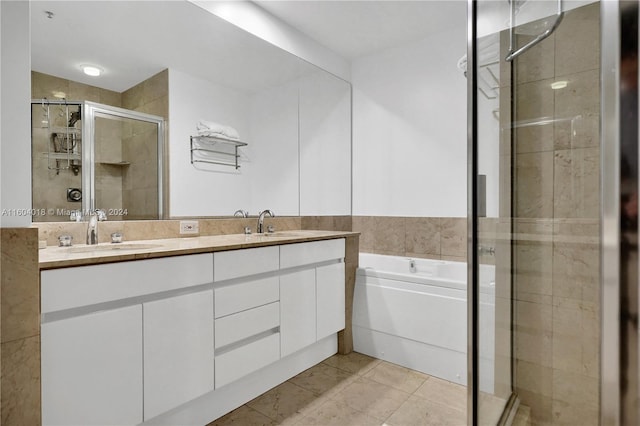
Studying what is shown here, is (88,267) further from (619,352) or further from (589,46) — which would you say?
(589,46)

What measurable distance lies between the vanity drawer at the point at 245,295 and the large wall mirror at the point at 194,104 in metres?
0.66

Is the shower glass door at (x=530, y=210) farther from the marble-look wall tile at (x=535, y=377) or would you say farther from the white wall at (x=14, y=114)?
the white wall at (x=14, y=114)

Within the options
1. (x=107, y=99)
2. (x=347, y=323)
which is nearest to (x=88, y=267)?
(x=107, y=99)

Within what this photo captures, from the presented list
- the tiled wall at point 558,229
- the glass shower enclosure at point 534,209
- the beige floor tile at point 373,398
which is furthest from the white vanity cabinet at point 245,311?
the tiled wall at point 558,229

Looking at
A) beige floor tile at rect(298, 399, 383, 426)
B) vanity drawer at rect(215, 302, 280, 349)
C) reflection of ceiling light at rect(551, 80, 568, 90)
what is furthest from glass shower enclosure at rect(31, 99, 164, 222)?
reflection of ceiling light at rect(551, 80, 568, 90)

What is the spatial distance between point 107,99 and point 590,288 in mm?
2182

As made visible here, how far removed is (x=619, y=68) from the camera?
1.96 ft

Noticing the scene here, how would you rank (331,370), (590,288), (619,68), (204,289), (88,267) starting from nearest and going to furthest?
(619,68), (590,288), (88,267), (204,289), (331,370)

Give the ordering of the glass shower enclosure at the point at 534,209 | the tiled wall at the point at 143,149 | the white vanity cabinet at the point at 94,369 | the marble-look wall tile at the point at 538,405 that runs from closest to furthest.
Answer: the glass shower enclosure at the point at 534,209, the white vanity cabinet at the point at 94,369, the marble-look wall tile at the point at 538,405, the tiled wall at the point at 143,149

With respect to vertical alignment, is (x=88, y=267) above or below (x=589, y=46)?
below

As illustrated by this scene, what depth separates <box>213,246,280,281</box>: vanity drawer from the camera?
164 cm

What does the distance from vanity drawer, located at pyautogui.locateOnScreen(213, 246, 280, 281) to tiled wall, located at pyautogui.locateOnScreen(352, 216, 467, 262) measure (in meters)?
1.38

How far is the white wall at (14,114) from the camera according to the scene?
3.46 feet

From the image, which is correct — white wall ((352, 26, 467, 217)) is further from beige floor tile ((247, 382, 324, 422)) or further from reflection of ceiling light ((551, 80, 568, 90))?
beige floor tile ((247, 382, 324, 422))
